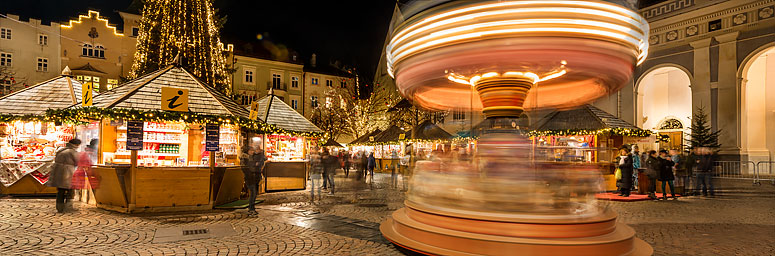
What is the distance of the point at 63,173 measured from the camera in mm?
10305

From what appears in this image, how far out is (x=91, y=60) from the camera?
37.5 metres

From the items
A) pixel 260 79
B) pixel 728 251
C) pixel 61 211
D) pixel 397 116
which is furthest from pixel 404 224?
pixel 260 79

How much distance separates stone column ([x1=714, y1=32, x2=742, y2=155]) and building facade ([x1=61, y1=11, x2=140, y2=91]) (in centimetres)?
4147

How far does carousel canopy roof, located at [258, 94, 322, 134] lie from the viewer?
59.4 feet

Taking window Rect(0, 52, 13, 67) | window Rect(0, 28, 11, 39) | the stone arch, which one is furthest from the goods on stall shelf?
window Rect(0, 28, 11, 39)

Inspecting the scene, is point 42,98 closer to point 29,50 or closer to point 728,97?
point 29,50

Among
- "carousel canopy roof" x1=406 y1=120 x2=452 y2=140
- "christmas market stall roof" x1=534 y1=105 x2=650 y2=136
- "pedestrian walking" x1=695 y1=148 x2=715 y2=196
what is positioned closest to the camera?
"pedestrian walking" x1=695 y1=148 x2=715 y2=196

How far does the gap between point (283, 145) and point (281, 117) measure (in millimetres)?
1164

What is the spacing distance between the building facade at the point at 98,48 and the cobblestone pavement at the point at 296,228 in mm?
28668

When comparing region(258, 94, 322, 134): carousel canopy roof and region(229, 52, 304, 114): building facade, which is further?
region(229, 52, 304, 114): building facade

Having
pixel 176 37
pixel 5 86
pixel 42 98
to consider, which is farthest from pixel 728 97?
pixel 5 86

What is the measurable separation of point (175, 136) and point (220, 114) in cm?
250

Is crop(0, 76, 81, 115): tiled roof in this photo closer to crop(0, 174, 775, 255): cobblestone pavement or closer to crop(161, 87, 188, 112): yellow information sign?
crop(0, 174, 775, 255): cobblestone pavement

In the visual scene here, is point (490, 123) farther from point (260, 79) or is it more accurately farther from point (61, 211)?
point (260, 79)
